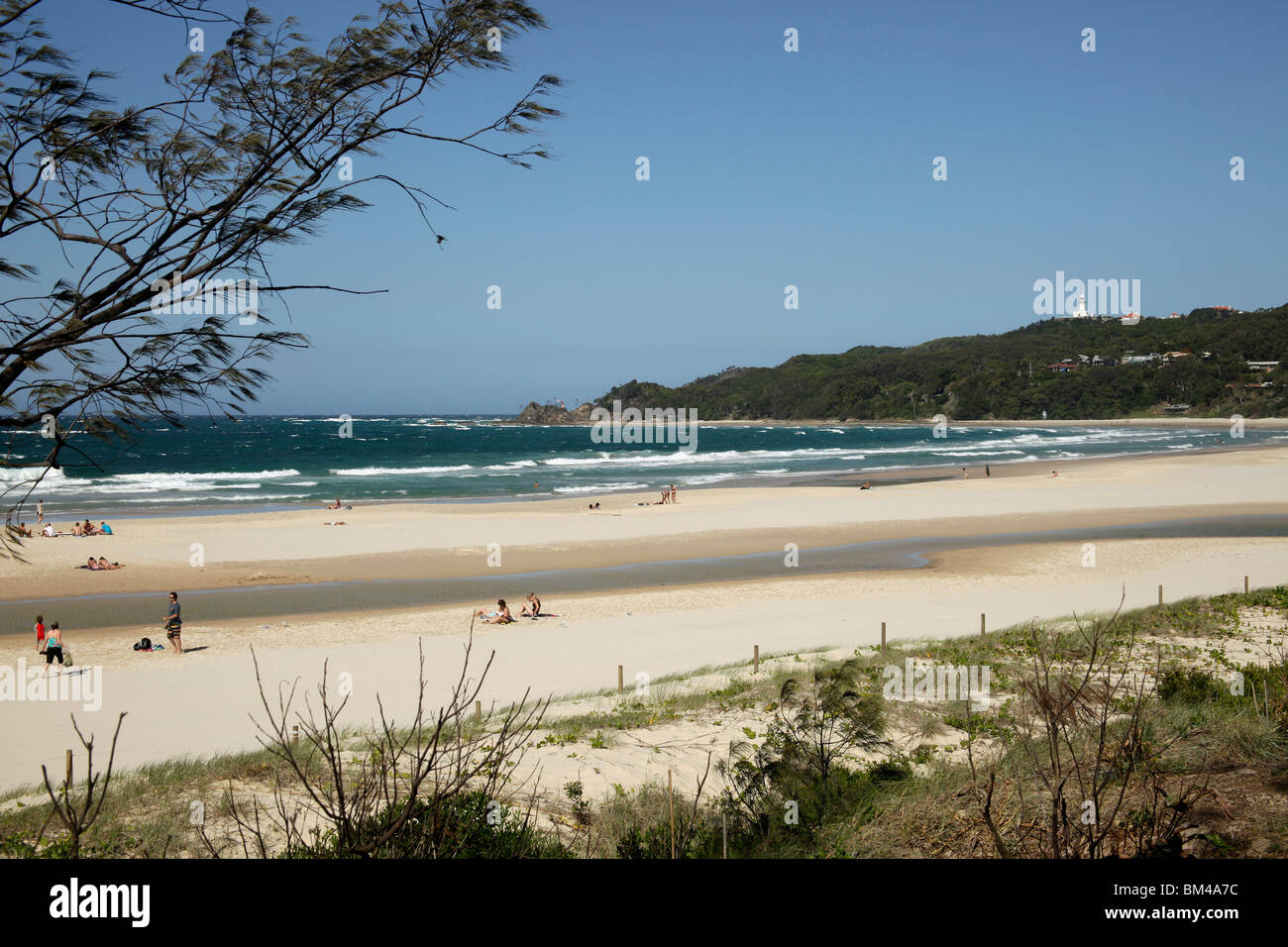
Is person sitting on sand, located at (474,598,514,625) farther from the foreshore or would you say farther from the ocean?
the ocean

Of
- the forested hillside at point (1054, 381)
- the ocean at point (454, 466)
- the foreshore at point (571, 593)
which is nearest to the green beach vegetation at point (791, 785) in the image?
the foreshore at point (571, 593)

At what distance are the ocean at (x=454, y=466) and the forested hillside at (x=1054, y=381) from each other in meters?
24.8

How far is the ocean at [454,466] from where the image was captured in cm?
4159

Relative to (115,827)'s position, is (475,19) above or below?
above

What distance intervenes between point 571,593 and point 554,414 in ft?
549

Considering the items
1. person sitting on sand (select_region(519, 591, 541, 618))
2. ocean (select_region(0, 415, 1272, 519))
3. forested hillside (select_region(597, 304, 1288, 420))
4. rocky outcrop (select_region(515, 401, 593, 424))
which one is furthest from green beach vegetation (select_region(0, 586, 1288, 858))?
rocky outcrop (select_region(515, 401, 593, 424))

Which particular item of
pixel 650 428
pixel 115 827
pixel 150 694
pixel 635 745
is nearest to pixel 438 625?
pixel 150 694

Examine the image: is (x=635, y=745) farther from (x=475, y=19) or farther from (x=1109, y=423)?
(x=1109, y=423)

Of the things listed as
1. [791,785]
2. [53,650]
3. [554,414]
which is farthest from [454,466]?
[554,414]

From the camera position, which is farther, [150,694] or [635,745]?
[150,694]

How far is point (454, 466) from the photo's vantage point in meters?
63.9

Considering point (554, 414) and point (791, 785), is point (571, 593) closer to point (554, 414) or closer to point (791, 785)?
point (791, 785)
